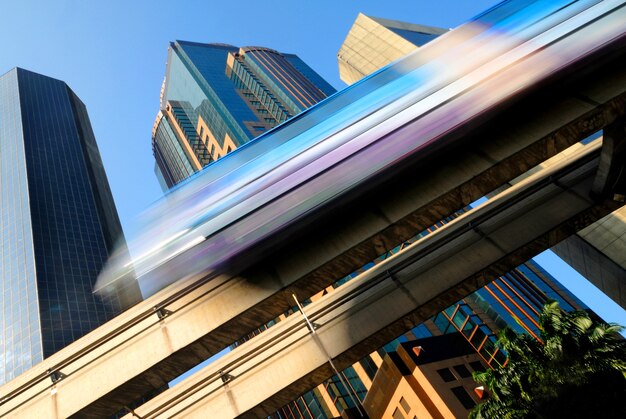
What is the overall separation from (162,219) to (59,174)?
127 meters

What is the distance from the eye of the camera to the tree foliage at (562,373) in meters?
16.8

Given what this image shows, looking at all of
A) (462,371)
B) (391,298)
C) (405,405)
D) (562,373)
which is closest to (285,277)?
(391,298)

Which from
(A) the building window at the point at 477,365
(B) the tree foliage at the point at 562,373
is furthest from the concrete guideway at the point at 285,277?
(A) the building window at the point at 477,365

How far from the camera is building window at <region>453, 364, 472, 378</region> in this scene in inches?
1431

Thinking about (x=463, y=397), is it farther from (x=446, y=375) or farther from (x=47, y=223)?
(x=47, y=223)

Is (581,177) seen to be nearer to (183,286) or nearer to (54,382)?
(183,286)

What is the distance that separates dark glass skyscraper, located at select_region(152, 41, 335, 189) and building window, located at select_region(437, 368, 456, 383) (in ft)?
206

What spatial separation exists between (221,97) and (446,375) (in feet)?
294

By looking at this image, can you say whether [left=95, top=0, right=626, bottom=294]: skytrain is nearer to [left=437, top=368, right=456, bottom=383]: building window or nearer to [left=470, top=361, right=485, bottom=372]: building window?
[left=437, top=368, right=456, bottom=383]: building window

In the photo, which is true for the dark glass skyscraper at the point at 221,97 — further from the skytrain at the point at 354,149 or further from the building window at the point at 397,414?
the skytrain at the point at 354,149

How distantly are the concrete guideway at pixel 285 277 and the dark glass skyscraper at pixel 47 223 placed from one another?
82.9 m

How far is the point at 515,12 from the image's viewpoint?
10461mm

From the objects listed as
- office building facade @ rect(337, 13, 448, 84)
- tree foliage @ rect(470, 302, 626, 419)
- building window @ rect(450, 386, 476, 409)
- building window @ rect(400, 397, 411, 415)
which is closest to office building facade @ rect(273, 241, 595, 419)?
building window @ rect(450, 386, 476, 409)

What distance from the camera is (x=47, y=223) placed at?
102m
